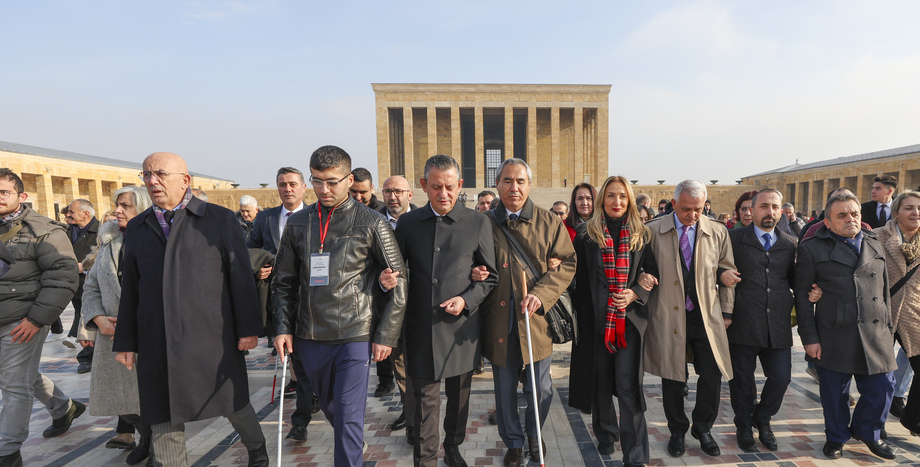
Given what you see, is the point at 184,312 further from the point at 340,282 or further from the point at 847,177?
the point at 847,177

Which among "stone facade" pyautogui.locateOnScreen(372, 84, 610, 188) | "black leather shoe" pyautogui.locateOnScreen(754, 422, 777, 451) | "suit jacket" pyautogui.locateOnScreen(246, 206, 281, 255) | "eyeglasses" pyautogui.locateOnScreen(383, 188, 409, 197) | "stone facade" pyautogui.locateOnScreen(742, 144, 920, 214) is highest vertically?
"stone facade" pyautogui.locateOnScreen(372, 84, 610, 188)

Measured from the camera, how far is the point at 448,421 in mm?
3150

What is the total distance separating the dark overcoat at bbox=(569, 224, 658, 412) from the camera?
3.18m

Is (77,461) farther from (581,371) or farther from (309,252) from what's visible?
(581,371)

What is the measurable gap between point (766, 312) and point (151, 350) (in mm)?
4562

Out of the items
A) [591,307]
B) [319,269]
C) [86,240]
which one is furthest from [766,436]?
[86,240]

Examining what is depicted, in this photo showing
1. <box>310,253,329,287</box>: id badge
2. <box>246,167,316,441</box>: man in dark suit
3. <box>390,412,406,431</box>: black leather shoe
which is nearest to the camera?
<box>310,253,329,287</box>: id badge

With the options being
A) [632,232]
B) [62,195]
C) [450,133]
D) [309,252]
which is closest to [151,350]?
[309,252]

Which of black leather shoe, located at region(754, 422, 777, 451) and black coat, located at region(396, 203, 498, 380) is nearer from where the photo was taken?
black coat, located at region(396, 203, 498, 380)

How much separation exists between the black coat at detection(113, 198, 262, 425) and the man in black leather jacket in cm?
38

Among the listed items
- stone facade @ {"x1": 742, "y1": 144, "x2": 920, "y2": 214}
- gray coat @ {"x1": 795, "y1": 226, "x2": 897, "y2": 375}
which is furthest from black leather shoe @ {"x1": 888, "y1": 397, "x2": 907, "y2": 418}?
stone facade @ {"x1": 742, "y1": 144, "x2": 920, "y2": 214}

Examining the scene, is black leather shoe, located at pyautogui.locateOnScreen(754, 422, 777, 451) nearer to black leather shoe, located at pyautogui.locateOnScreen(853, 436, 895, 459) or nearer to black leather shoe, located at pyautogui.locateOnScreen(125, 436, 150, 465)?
black leather shoe, located at pyautogui.locateOnScreen(853, 436, 895, 459)

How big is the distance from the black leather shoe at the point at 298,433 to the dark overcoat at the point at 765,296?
12.6ft

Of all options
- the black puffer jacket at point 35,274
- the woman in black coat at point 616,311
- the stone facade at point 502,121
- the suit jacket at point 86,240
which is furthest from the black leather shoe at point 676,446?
the stone facade at point 502,121
